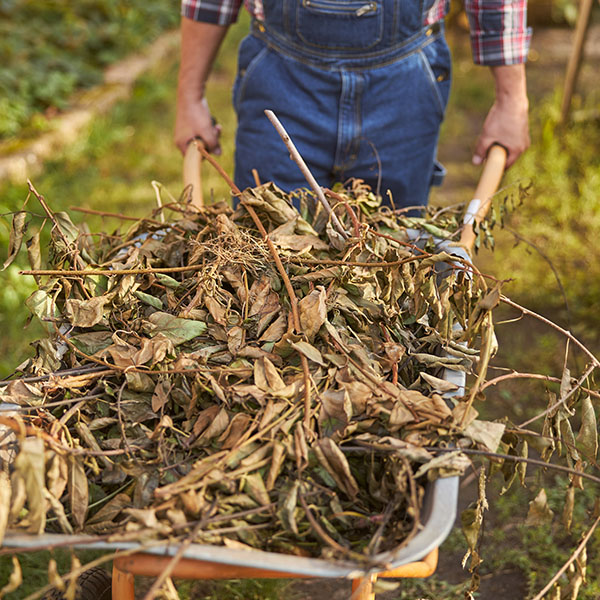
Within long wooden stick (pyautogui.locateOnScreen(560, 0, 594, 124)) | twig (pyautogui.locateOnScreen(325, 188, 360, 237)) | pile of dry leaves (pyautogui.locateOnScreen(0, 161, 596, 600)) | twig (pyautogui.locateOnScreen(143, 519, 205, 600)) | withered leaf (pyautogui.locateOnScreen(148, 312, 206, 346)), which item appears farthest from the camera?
long wooden stick (pyautogui.locateOnScreen(560, 0, 594, 124))

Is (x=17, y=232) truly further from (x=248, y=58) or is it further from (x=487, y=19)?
(x=487, y=19)

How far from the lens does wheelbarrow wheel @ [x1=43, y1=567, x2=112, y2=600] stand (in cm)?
125

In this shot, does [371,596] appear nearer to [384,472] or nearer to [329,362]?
[384,472]

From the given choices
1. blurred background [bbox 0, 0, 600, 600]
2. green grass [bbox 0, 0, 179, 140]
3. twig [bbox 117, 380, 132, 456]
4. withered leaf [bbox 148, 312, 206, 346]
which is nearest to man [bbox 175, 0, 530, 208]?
blurred background [bbox 0, 0, 600, 600]

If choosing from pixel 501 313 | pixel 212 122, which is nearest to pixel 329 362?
pixel 212 122

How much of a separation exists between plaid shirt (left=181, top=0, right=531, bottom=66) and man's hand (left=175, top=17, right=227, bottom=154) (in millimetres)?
43

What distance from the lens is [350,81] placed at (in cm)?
179

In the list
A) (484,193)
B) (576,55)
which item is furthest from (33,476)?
(576,55)

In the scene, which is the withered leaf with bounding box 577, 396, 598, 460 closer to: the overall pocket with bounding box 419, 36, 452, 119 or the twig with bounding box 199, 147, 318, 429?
the twig with bounding box 199, 147, 318, 429

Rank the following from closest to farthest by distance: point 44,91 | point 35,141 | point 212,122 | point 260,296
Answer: point 260,296 < point 212,122 < point 35,141 < point 44,91

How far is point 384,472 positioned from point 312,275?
1.18 ft

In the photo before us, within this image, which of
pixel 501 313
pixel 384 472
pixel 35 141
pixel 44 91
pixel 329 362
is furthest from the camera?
pixel 44 91

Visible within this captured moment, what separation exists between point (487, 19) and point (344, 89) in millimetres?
434

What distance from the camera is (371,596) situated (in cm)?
103
